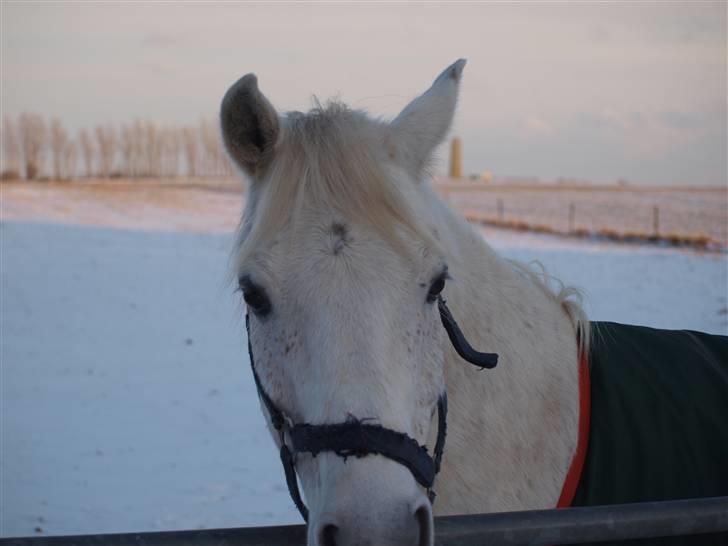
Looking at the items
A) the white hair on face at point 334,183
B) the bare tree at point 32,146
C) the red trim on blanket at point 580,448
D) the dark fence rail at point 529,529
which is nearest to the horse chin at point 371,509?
the dark fence rail at point 529,529

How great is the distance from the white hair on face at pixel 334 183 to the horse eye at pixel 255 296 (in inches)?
3.8

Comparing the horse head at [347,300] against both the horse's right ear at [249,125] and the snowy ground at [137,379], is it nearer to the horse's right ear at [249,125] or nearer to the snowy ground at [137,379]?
the horse's right ear at [249,125]

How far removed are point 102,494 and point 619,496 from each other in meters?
4.15

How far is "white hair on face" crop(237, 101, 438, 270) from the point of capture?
1.79m

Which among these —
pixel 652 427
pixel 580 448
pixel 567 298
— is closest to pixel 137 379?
pixel 567 298

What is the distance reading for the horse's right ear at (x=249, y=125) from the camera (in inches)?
73.0

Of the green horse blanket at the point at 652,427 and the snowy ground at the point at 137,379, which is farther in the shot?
the snowy ground at the point at 137,379

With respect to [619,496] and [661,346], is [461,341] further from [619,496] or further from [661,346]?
[661,346]

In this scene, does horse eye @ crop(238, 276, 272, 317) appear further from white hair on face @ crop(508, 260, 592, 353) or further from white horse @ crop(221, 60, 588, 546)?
white hair on face @ crop(508, 260, 592, 353)

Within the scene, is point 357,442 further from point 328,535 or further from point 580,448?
point 580,448

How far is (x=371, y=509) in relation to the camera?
1.44 metres

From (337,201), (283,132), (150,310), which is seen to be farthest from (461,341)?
(150,310)

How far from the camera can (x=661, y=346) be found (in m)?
2.38

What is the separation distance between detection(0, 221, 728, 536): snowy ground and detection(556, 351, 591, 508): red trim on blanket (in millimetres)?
572
